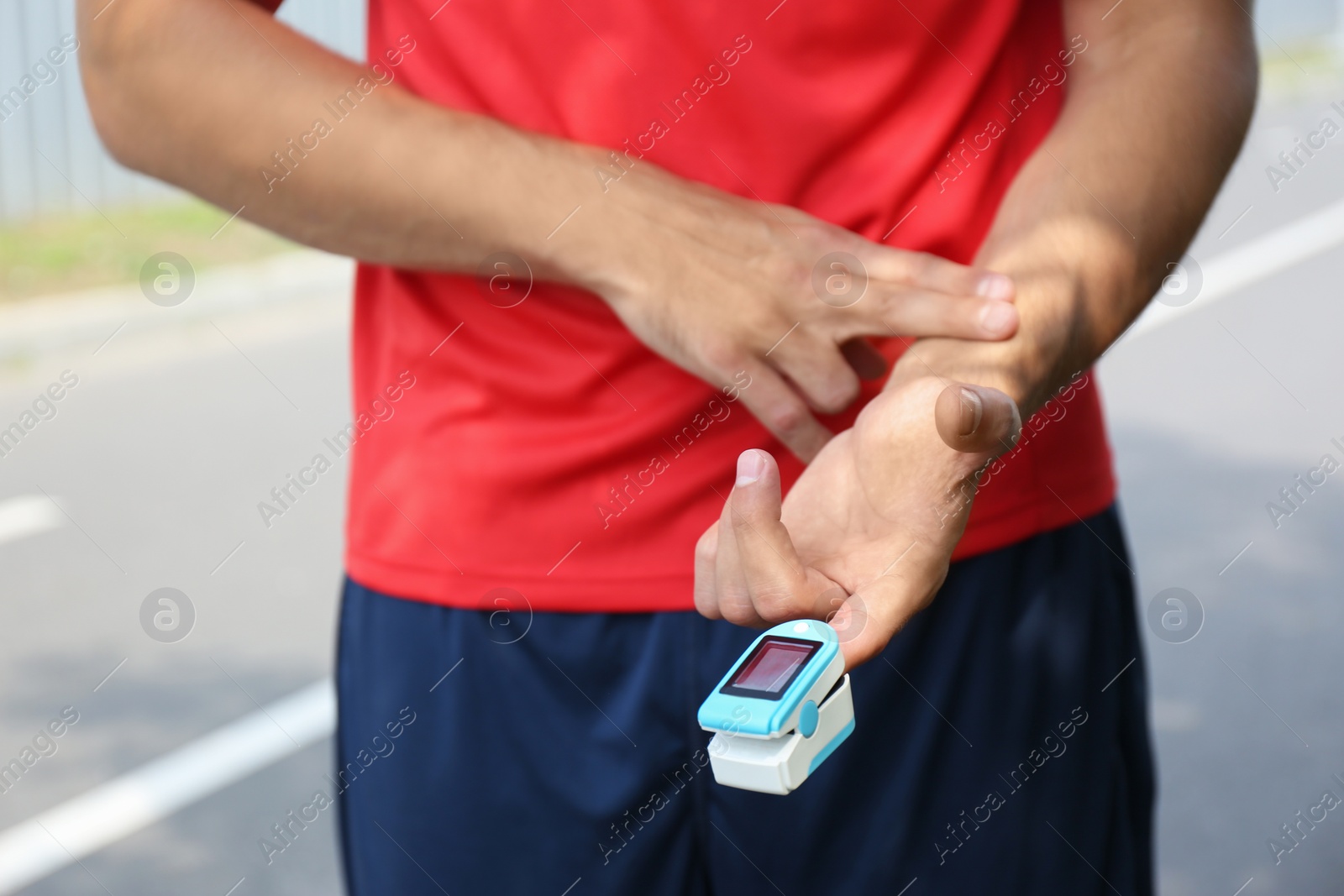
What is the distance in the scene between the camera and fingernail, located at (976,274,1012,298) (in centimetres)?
137

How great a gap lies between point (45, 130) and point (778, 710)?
1025 centimetres

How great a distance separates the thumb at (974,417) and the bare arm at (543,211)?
186mm

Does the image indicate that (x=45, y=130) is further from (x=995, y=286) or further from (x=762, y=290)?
(x=995, y=286)

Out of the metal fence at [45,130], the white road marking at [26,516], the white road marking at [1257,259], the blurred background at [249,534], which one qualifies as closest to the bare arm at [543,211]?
the blurred background at [249,534]

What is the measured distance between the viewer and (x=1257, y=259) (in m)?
9.12

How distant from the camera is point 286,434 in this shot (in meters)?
6.50

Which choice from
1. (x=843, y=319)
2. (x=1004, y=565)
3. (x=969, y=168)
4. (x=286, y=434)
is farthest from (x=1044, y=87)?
(x=286, y=434)

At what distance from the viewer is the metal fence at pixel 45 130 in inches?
381

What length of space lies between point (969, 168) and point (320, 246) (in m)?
0.68

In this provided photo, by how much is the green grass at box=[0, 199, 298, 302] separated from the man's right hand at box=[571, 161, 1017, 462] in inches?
303

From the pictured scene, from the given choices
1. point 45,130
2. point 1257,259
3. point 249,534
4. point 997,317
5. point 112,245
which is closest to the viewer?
point 997,317

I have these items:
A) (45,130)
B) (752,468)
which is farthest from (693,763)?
(45,130)

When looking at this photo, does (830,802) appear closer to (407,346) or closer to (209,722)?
(407,346)

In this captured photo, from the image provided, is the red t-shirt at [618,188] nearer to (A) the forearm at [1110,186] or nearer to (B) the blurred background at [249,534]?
(A) the forearm at [1110,186]
